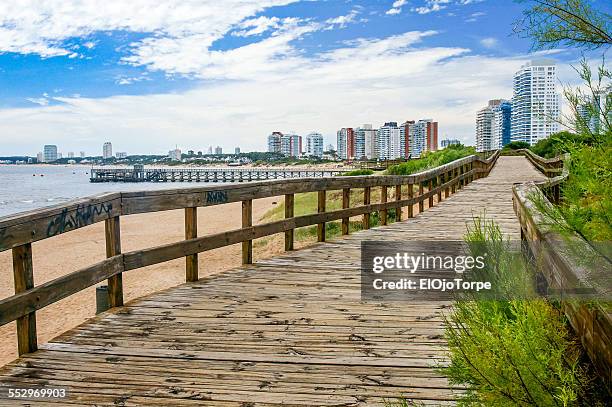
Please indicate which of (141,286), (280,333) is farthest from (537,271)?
(141,286)

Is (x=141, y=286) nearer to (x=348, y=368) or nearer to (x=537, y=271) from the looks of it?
(x=348, y=368)

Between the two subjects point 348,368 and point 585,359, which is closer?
point 585,359

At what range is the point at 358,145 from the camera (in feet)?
589

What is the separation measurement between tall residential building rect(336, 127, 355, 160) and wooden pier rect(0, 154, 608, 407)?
172 m

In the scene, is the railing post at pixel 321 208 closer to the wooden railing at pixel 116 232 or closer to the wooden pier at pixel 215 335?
the wooden railing at pixel 116 232

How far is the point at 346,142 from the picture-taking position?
18325 centimetres

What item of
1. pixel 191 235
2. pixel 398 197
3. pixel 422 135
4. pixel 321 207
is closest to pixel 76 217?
pixel 191 235

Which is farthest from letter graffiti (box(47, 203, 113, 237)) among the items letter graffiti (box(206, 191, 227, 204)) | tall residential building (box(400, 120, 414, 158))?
tall residential building (box(400, 120, 414, 158))

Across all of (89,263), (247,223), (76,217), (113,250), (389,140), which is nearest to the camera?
(76,217)

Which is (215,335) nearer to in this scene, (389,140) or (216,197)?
(216,197)

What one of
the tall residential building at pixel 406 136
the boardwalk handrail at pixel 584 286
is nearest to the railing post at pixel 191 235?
the boardwalk handrail at pixel 584 286

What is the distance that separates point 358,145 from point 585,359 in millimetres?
178897

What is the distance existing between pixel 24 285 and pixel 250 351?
1585 millimetres

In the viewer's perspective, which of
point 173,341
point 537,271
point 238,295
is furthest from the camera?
point 238,295
